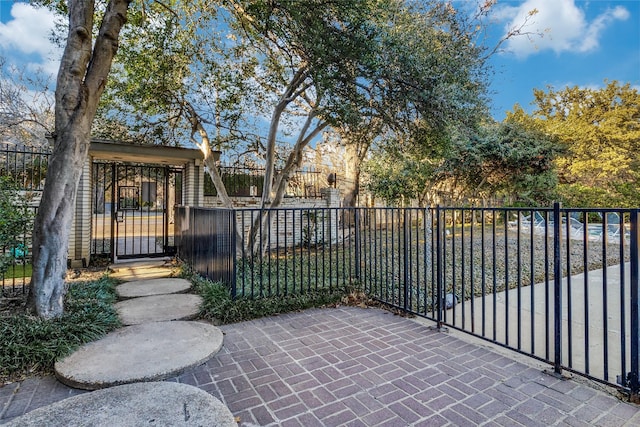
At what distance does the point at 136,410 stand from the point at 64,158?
8.39 ft

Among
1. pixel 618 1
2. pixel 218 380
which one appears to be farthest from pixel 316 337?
pixel 618 1

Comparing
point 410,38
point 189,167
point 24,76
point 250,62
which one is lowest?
point 189,167

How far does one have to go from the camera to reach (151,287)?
15.8ft

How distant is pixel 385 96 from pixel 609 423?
169 inches

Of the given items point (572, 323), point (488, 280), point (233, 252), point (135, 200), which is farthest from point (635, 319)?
point (135, 200)

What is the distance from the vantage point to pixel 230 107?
6805 millimetres

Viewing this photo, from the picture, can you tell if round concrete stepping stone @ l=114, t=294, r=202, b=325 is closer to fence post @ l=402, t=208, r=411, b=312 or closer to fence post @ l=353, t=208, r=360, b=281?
fence post @ l=353, t=208, r=360, b=281

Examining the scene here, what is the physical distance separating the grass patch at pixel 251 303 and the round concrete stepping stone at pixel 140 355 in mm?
356

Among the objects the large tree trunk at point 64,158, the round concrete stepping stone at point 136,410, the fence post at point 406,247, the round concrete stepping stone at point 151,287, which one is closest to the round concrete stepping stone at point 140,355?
the round concrete stepping stone at point 136,410

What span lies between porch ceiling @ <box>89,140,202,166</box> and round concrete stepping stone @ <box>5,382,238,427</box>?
17.0ft

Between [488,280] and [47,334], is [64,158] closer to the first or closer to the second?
[47,334]

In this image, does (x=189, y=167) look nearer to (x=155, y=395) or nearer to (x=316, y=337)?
(x=316, y=337)

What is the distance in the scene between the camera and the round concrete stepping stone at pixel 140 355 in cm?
233

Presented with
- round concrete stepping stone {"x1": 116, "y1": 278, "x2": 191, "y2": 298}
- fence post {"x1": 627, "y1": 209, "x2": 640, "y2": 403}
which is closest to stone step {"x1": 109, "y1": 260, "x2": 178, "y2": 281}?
round concrete stepping stone {"x1": 116, "y1": 278, "x2": 191, "y2": 298}
